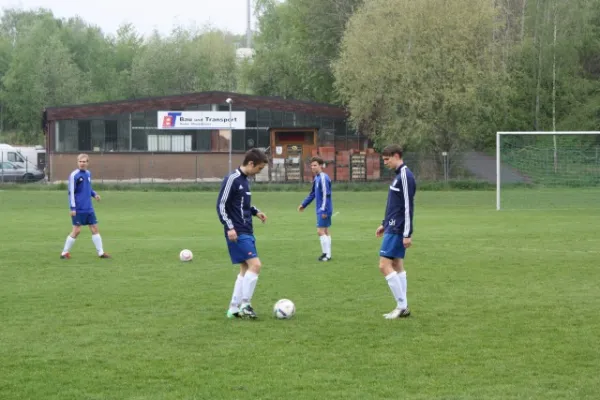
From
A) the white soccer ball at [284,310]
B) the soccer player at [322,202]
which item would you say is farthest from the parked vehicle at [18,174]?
the white soccer ball at [284,310]

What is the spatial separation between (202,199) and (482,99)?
17864mm

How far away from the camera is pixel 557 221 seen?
1078 inches

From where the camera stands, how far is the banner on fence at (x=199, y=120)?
54594 mm

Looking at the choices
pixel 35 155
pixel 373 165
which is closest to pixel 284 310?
pixel 373 165

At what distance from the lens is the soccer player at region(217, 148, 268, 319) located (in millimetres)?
10719

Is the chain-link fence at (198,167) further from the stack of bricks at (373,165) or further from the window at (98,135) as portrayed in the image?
the window at (98,135)

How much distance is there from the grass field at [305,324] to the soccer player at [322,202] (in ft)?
1.08

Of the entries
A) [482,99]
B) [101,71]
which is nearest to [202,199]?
[482,99]

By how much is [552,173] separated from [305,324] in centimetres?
3209

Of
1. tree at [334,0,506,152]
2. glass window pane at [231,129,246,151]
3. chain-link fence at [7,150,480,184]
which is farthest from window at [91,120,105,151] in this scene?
tree at [334,0,506,152]

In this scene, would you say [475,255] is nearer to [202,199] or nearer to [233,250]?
[233,250]

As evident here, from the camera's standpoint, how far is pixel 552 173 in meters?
40.5

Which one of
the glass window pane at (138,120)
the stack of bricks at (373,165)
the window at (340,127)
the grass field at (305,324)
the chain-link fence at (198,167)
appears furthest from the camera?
the window at (340,127)

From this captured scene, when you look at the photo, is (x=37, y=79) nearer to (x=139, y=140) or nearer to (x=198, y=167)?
(x=139, y=140)
